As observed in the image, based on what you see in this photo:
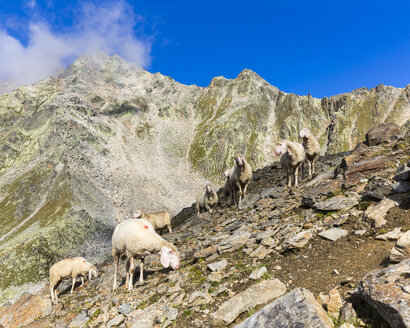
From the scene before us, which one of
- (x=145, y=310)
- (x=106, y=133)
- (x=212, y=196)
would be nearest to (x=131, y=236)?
(x=145, y=310)

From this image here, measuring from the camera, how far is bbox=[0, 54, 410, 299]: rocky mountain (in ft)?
169

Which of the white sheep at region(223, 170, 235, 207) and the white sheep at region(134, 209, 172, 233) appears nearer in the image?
the white sheep at region(223, 170, 235, 207)

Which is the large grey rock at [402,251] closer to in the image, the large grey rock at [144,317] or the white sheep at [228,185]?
the large grey rock at [144,317]

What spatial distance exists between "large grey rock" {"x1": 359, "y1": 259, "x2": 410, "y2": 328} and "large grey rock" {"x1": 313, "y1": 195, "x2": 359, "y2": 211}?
6.25 metres

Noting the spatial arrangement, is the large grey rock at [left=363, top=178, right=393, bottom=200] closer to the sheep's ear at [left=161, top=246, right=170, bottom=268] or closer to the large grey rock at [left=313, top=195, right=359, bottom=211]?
the large grey rock at [left=313, top=195, right=359, bottom=211]

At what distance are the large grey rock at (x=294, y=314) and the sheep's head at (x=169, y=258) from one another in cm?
773

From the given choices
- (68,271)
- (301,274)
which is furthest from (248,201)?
(68,271)

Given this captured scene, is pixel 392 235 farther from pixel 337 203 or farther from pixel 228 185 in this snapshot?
pixel 228 185

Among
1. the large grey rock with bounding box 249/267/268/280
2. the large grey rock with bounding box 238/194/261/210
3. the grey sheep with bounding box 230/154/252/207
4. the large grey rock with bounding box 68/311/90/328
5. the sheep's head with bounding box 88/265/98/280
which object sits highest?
the grey sheep with bounding box 230/154/252/207

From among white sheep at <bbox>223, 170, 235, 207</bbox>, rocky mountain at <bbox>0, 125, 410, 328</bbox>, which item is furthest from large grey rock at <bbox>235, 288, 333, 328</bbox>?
white sheep at <bbox>223, 170, 235, 207</bbox>

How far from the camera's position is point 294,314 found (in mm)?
4746

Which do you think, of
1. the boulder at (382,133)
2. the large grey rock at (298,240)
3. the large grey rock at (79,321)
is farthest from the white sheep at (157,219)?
the boulder at (382,133)

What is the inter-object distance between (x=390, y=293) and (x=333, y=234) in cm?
487

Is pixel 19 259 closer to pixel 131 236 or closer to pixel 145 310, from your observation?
pixel 131 236
